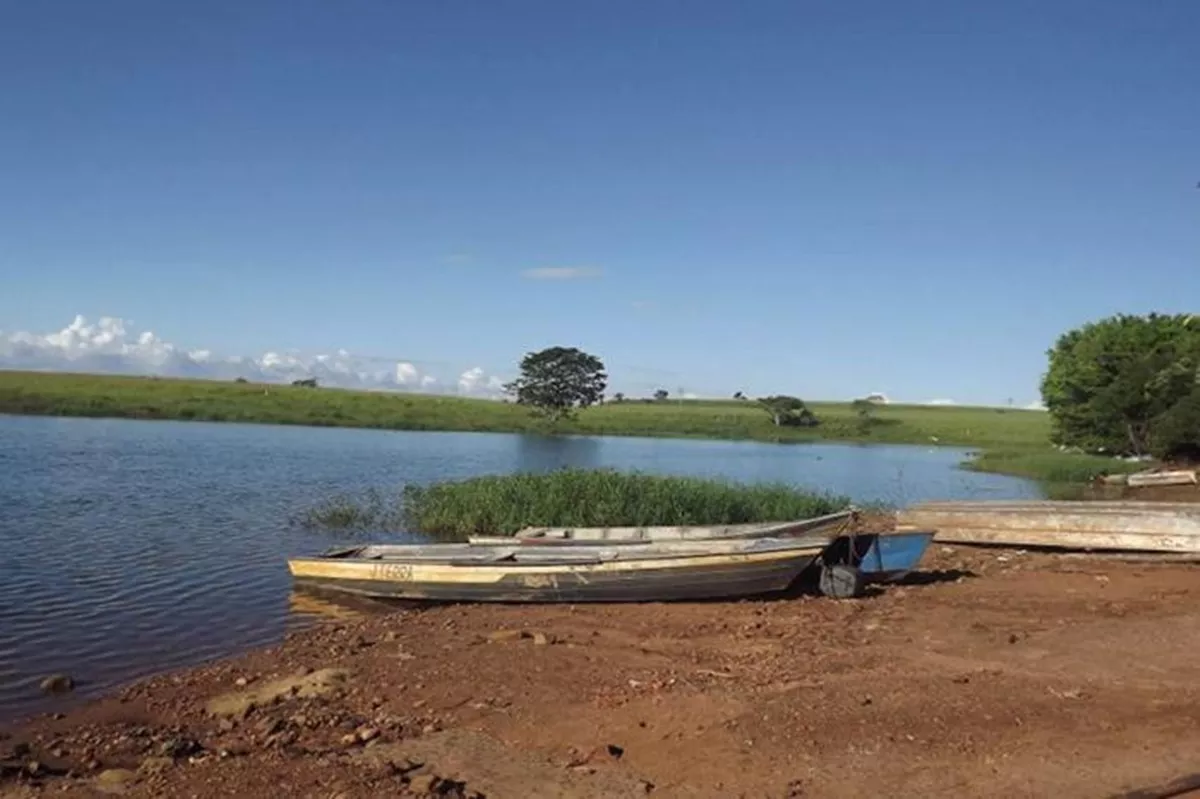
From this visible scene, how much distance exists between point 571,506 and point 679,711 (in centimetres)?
1420

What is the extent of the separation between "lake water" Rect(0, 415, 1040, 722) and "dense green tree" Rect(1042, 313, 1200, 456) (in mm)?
6451

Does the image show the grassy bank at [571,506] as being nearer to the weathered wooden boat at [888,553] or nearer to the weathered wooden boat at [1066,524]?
the weathered wooden boat at [1066,524]

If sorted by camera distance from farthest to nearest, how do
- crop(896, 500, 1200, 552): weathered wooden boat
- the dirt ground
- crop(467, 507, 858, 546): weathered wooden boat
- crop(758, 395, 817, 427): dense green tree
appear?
crop(758, 395, 817, 427): dense green tree
crop(467, 507, 858, 546): weathered wooden boat
crop(896, 500, 1200, 552): weathered wooden boat
the dirt ground

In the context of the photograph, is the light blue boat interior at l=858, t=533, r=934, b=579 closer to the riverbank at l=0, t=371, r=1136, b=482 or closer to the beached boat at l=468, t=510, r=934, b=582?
the beached boat at l=468, t=510, r=934, b=582

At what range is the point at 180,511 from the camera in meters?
24.6

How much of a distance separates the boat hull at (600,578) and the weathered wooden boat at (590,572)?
14 millimetres

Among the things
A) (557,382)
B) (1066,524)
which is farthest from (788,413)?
(1066,524)

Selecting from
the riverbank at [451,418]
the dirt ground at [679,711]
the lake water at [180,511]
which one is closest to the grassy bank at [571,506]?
the lake water at [180,511]

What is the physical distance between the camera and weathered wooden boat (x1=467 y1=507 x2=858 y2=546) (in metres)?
16.8

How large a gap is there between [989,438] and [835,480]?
184 feet

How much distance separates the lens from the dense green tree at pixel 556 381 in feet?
285

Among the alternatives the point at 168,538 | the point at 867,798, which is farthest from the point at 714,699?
the point at 168,538

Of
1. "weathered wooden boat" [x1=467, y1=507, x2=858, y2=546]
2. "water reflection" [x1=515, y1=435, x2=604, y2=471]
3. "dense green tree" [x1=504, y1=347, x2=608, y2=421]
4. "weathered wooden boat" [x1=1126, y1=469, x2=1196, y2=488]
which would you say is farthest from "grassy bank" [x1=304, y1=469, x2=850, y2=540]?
"dense green tree" [x1=504, y1=347, x2=608, y2=421]

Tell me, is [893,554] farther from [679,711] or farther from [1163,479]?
[1163,479]
